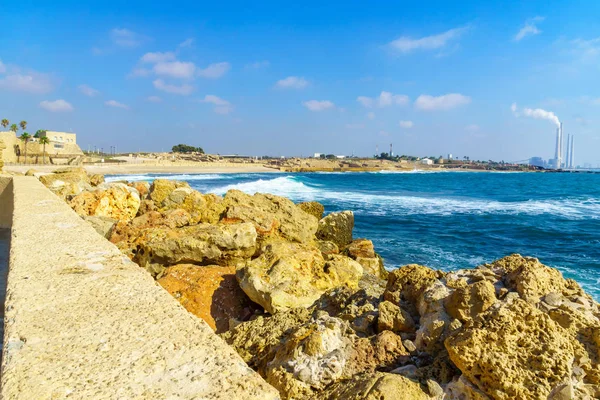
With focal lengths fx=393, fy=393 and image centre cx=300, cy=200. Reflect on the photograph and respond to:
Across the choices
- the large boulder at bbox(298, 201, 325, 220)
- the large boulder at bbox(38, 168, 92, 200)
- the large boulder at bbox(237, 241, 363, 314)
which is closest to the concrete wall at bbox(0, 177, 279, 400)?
the large boulder at bbox(237, 241, 363, 314)

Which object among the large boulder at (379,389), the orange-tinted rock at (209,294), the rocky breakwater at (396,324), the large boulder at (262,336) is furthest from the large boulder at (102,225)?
the large boulder at (379,389)

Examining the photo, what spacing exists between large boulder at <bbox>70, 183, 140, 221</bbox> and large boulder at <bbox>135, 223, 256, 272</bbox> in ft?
8.85

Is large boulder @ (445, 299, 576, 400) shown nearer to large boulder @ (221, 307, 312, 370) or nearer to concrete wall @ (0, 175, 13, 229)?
large boulder @ (221, 307, 312, 370)

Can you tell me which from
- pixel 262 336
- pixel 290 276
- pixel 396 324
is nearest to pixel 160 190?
pixel 290 276

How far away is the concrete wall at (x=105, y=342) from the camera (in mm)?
1387

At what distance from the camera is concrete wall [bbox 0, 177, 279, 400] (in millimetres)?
1387

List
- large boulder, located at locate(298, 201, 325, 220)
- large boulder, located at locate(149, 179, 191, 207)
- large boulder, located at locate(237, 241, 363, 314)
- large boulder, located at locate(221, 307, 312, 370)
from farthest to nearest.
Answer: large boulder, located at locate(298, 201, 325, 220)
large boulder, located at locate(149, 179, 191, 207)
large boulder, located at locate(237, 241, 363, 314)
large boulder, located at locate(221, 307, 312, 370)

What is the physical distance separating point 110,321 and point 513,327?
2034mm

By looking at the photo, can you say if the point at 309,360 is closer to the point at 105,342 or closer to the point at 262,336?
the point at 262,336

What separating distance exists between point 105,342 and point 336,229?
25.7ft

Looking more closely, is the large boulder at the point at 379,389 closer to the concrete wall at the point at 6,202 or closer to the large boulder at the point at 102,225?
the large boulder at the point at 102,225

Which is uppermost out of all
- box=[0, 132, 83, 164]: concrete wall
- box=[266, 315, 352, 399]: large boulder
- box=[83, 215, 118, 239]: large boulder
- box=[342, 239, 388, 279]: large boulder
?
box=[0, 132, 83, 164]: concrete wall

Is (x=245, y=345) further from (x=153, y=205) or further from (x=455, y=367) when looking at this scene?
(x=153, y=205)

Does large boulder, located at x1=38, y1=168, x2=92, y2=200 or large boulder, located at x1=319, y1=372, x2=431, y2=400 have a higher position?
large boulder, located at x1=38, y1=168, x2=92, y2=200
